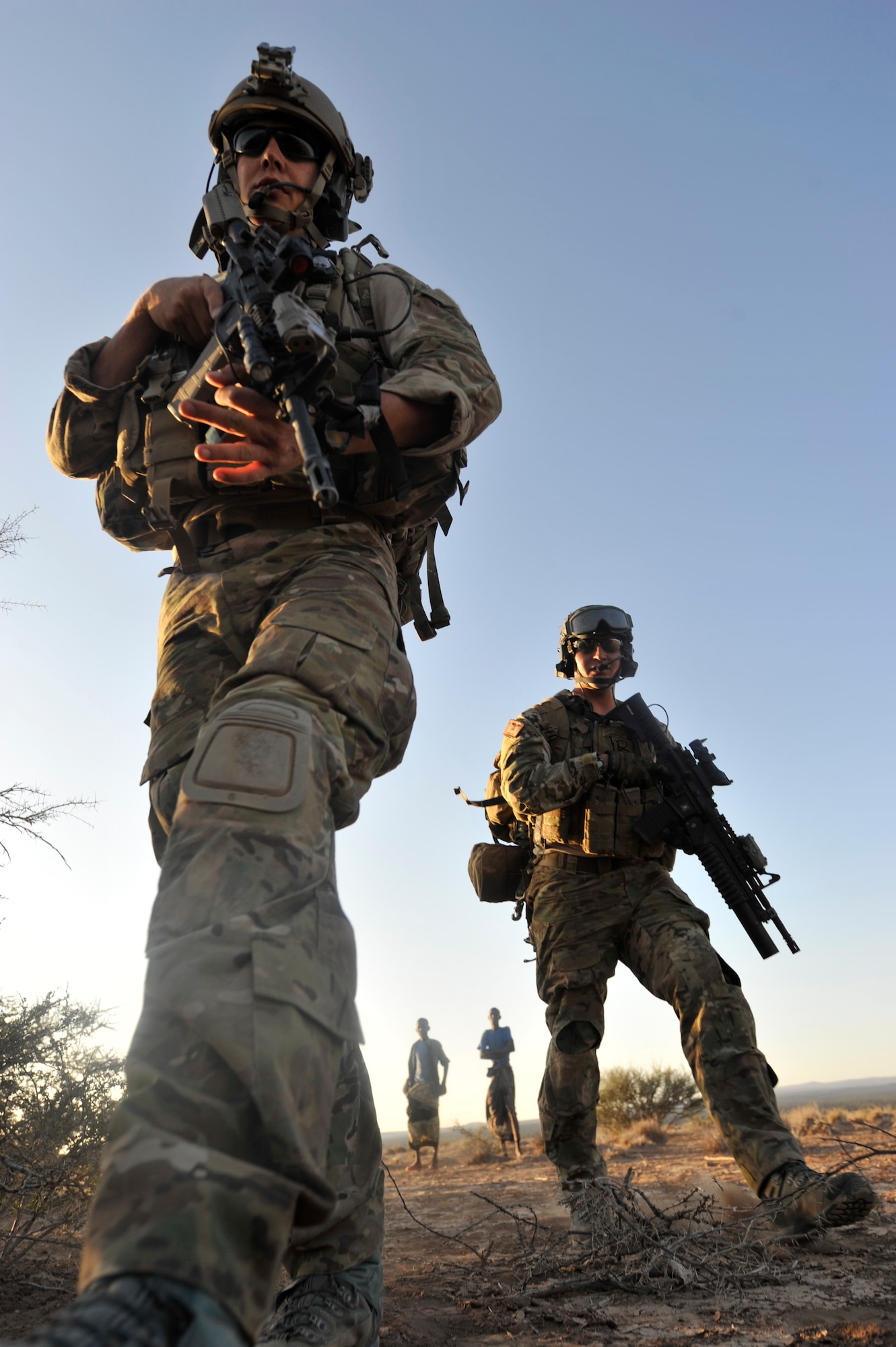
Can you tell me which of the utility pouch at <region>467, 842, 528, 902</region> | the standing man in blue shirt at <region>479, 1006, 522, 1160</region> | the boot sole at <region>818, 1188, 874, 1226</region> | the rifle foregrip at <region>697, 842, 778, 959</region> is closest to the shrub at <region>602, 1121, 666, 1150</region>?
the standing man in blue shirt at <region>479, 1006, 522, 1160</region>

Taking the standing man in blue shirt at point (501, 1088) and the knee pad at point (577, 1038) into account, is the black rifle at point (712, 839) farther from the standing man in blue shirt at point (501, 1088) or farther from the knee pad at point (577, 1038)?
the standing man in blue shirt at point (501, 1088)

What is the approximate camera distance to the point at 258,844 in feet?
3.77

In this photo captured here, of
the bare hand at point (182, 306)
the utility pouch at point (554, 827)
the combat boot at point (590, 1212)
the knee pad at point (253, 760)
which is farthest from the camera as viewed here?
the utility pouch at point (554, 827)

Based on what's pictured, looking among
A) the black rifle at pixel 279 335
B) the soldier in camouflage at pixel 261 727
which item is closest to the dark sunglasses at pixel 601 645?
the soldier in camouflage at pixel 261 727

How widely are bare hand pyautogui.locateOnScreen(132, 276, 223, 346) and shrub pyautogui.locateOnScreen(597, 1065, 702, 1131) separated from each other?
12.6 metres

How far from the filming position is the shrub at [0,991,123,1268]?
8.97ft

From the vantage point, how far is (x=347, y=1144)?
167 cm

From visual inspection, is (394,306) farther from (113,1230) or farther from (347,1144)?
(113,1230)

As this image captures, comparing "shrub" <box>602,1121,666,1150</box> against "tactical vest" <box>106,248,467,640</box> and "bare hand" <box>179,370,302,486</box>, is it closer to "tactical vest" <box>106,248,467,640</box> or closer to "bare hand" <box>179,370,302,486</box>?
"tactical vest" <box>106,248,467,640</box>

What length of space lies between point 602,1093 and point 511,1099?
4.36 ft

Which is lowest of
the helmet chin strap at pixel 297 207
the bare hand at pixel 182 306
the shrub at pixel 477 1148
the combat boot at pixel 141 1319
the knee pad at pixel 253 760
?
the shrub at pixel 477 1148

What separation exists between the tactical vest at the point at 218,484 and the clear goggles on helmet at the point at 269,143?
308 mm

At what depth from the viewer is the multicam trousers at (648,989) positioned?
11.2ft

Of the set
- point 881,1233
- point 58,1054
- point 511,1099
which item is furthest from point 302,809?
point 511,1099
